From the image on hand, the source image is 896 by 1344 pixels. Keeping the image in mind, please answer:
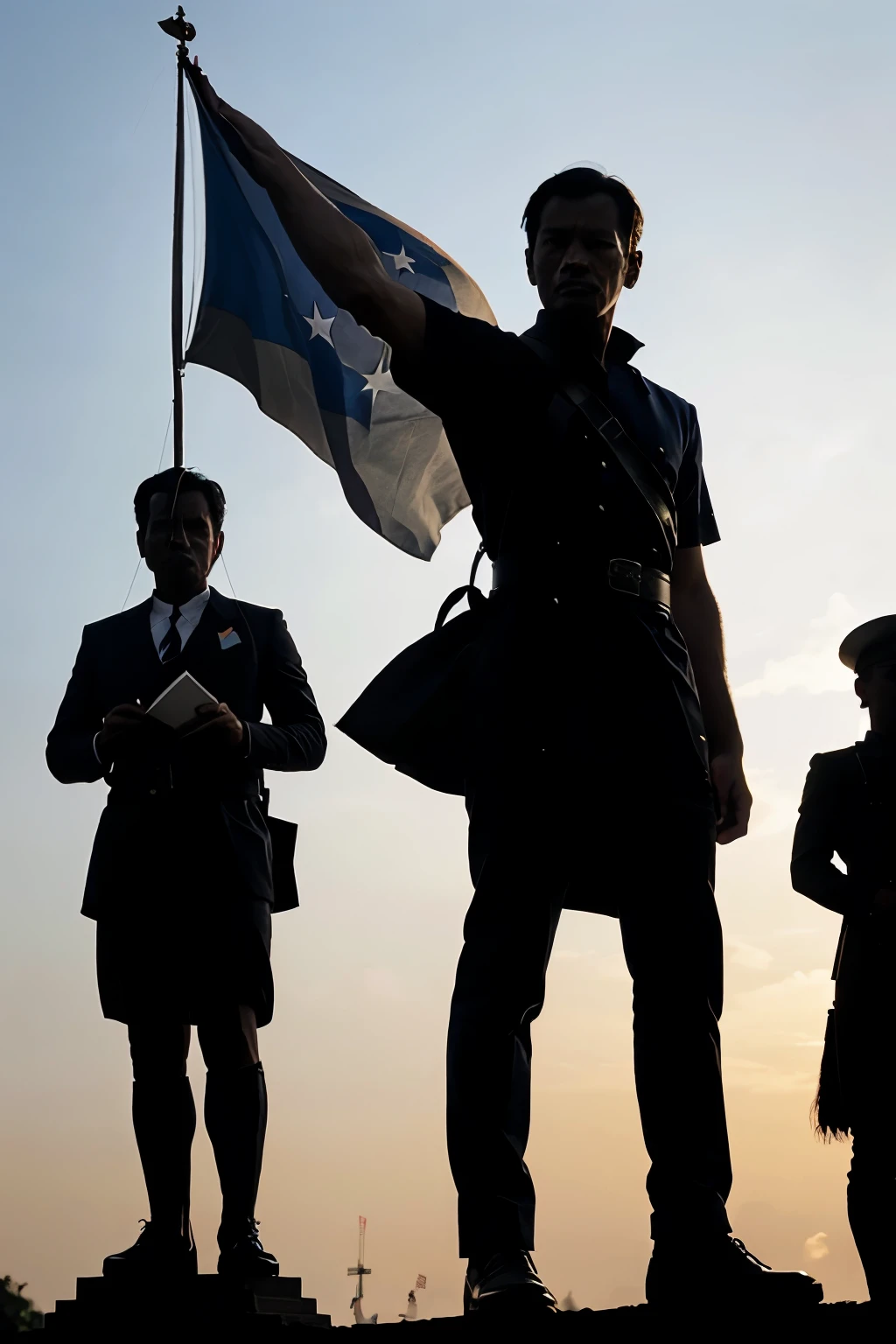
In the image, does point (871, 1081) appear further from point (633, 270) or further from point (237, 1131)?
point (633, 270)

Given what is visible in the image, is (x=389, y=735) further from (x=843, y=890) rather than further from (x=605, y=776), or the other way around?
(x=843, y=890)

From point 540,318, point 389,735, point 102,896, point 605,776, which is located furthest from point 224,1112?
point 540,318

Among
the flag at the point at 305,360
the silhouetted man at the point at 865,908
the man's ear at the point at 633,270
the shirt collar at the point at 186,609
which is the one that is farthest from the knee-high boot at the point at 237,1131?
the man's ear at the point at 633,270

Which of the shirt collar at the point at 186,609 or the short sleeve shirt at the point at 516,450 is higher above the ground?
the shirt collar at the point at 186,609

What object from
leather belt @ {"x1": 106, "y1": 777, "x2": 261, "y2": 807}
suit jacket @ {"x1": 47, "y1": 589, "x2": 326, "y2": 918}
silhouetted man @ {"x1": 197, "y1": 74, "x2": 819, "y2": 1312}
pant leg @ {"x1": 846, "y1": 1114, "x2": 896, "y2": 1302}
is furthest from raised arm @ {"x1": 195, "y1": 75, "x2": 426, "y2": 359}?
pant leg @ {"x1": 846, "y1": 1114, "x2": 896, "y2": 1302}

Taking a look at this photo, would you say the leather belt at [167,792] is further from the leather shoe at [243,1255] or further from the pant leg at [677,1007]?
the pant leg at [677,1007]

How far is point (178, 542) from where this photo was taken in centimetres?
569

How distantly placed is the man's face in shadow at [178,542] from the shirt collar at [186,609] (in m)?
0.03

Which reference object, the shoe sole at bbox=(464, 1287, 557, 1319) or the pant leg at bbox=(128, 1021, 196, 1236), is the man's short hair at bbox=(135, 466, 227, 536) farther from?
the shoe sole at bbox=(464, 1287, 557, 1319)

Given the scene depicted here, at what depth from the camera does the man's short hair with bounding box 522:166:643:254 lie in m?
3.68

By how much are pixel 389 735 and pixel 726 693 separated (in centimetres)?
88

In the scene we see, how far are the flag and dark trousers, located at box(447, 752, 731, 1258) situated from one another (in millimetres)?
2908

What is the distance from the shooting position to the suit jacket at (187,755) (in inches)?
209

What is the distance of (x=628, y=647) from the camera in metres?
3.42
